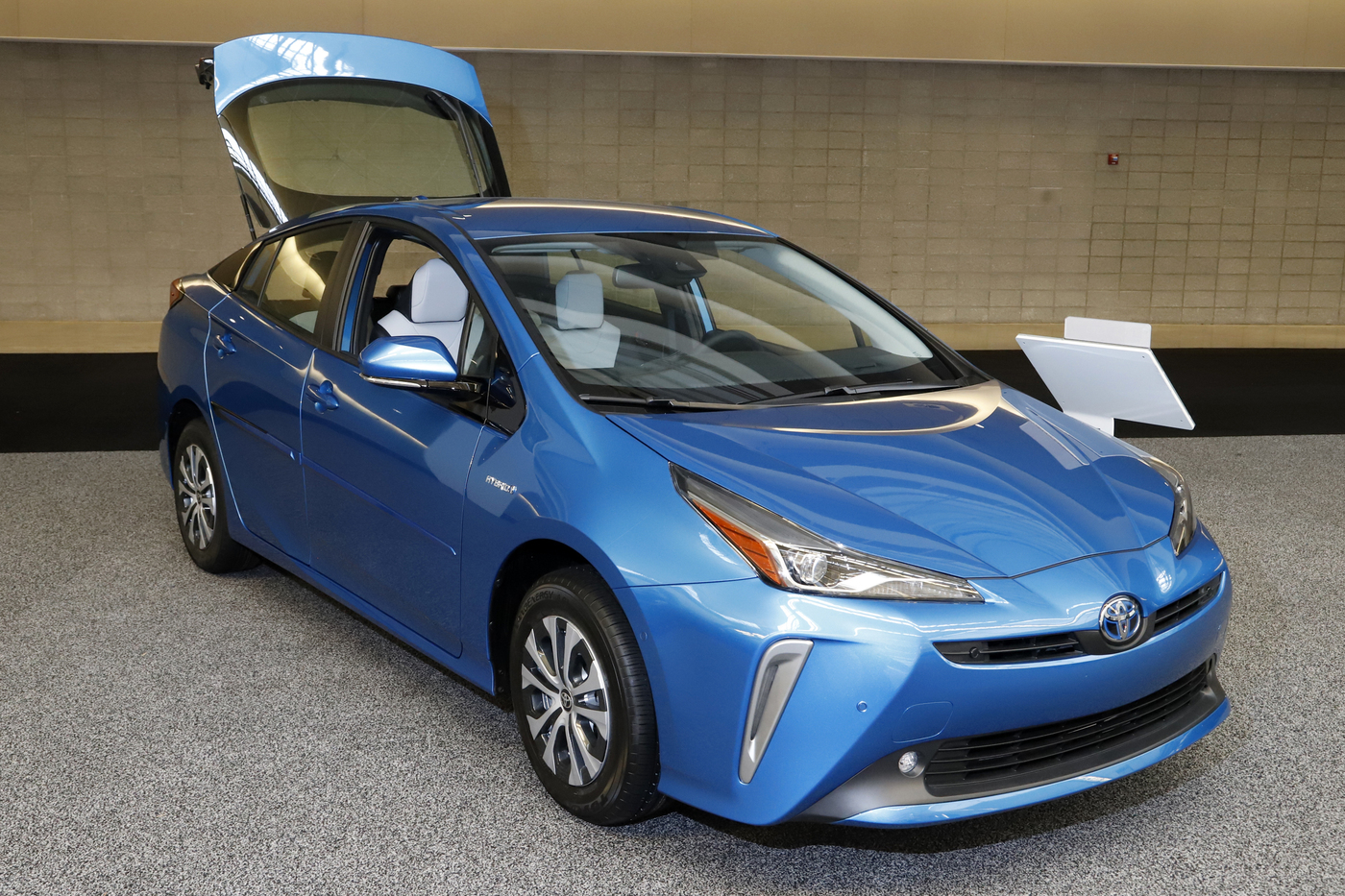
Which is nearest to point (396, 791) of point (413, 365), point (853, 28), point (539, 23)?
Answer: point (413, 365)

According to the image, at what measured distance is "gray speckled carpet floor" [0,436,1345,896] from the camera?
2.24 meters

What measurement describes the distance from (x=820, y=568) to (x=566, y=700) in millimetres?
666

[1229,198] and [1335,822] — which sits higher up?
[1229,198]

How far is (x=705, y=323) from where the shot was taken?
2.91 meters

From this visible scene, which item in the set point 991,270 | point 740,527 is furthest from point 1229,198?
point 740,527

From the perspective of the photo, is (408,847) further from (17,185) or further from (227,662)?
(17,185)

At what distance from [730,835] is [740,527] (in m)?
0.74

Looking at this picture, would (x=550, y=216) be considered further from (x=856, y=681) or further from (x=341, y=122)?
(x=341, y=122)

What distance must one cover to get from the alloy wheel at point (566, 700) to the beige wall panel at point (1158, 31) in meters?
9.40

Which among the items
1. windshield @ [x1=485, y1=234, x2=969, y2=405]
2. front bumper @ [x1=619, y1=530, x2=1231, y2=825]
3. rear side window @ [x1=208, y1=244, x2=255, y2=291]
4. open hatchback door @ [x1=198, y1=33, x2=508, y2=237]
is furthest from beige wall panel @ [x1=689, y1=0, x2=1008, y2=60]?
front bumper @ [x1=619, y1=530, x2=1231, y2=825]

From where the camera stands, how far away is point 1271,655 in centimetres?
340

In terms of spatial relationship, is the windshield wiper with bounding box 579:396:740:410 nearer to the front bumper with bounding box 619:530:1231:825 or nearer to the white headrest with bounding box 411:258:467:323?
the front bumper with bounding box 619:530:1231:825

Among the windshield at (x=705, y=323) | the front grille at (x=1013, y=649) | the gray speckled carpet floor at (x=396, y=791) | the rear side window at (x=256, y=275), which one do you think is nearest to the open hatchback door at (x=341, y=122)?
the rear side window at (x=256, y=275)

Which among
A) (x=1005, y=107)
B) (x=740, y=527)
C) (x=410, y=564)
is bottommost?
(x=410, y=564)
